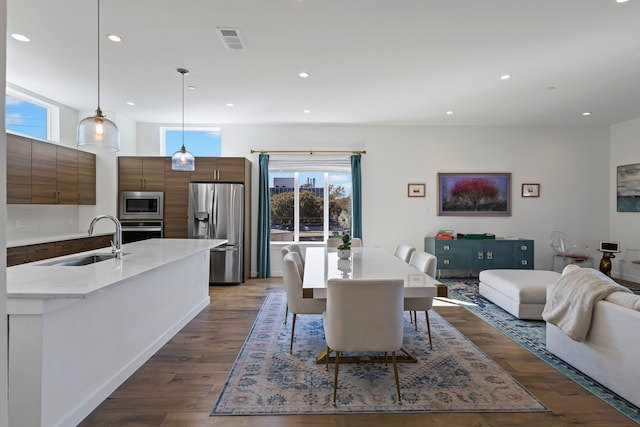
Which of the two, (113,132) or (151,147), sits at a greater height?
(151,147)

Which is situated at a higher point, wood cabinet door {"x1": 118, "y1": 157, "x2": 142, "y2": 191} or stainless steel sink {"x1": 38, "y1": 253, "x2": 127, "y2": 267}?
wood cabinet door {"x1": 118, "y1": 157, "x2": 142, "y2": 191}

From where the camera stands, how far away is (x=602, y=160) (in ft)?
19.7

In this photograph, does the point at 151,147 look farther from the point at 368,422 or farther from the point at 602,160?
the point at 602,160

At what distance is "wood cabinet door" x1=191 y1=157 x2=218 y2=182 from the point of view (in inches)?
213

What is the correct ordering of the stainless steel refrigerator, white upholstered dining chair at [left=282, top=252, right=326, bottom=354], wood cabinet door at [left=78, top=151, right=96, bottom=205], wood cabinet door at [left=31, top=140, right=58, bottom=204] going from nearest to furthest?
white upholstered dining chair at [left=282, top=252, right=326, bottom=354] < wood cabinet door at [left=31, top=140, right=58, bottom=204] < wood cabinet door at [left=78, top=151, right=96, bottom=205] < the stainless steel refrigerator

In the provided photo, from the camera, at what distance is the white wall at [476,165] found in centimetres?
602

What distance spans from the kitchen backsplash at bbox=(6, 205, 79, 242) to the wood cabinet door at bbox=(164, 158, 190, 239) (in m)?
1.40

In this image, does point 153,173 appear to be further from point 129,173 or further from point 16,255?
point 16,255

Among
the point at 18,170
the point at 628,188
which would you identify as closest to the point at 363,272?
the point at 18,170

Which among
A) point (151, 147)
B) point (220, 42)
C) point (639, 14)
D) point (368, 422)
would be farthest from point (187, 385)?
point (151, 147)

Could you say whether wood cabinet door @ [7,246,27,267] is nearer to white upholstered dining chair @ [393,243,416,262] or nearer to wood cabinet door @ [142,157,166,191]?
wood cabinet door @ [142,157,166,191]

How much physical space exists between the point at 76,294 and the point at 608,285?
3352mm

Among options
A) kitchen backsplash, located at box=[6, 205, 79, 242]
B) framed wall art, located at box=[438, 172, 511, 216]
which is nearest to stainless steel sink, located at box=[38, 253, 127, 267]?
kitchen backsplash, located at box=[6, 205, 79, 242]

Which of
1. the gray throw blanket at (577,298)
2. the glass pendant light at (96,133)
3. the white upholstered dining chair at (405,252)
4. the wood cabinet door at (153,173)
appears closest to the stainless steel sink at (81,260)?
the glass pendant light at (96,133)
